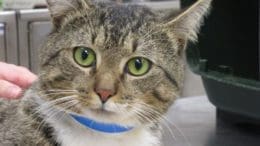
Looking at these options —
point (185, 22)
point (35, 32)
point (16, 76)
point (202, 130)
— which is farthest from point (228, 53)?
point (35, 32)

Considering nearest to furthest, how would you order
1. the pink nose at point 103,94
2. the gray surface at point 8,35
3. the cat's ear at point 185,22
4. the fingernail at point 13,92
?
1. the pink nose at point 103,94
2. the cat's ear at point 185,22
3. the fingernail at point 13,92
4. the gray surface at point 8,35

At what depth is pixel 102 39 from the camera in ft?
3.08

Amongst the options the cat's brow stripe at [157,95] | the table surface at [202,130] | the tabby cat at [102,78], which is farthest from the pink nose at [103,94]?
the table surface at [202,130]

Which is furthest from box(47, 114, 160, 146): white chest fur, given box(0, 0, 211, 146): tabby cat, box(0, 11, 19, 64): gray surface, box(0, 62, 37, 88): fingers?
box(0, 11, 19, 64): gray surface

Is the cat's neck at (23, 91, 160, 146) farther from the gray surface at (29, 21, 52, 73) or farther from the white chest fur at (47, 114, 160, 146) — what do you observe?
the gray surface at (29, 21, 52, 73)

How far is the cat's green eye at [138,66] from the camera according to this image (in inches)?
37.2

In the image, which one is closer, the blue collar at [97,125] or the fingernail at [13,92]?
the blue collar at [97,125]

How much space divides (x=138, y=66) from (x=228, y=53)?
18.6 inches

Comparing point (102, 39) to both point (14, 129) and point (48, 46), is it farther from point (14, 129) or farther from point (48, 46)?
point (14, 129)

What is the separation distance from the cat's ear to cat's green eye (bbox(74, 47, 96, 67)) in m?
0.16

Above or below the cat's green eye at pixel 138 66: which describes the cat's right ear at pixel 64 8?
above

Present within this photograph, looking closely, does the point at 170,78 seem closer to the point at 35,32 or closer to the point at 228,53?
the point at 228,53

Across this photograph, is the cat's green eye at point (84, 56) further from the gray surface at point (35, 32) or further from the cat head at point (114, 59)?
the gray surface at point (35, 32)

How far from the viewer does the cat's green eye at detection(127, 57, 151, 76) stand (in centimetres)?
94
